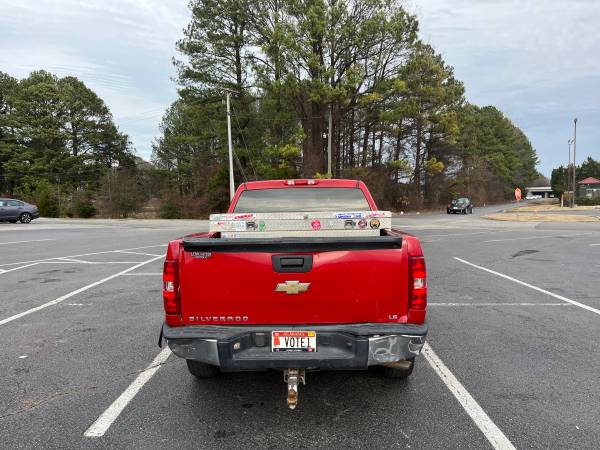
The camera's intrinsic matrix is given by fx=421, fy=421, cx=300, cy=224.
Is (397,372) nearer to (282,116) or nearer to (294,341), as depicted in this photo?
(294,341)

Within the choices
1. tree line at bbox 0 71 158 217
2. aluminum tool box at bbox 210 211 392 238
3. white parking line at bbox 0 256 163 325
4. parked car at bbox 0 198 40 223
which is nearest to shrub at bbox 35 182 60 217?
tree line at bbox 0 71 158 217

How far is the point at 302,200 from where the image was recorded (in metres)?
4.75

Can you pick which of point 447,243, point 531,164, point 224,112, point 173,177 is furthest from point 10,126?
point 531,164

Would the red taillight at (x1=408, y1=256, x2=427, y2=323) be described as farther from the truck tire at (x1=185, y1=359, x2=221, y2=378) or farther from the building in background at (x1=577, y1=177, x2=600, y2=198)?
the building in background at (x1=577, y1=177, x2=600, y2=198)

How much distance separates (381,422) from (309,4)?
33.7m

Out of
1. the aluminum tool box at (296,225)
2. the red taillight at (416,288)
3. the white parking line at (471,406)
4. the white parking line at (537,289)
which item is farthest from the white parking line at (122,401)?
the white parking line at (537,289)

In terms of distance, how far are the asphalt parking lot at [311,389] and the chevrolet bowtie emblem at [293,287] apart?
3.33 feet

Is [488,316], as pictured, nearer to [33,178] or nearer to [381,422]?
[381,422]

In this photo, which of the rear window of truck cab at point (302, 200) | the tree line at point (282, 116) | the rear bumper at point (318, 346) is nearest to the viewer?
the rear bumper at point (318, 346)

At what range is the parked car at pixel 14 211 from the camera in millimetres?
28094

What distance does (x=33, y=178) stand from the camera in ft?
174

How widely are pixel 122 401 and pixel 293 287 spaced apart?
184 cm

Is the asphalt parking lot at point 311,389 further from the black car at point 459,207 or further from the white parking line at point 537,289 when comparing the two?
the black car at point 459,207

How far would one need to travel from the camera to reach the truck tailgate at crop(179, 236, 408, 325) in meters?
2.83
